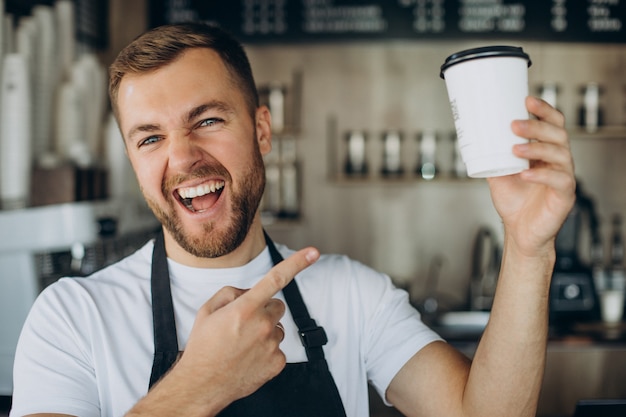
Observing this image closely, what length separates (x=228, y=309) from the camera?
0.92 metres

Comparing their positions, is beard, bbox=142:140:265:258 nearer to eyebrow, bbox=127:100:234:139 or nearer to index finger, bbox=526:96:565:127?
eyebrow, bbox=127:100:234:139

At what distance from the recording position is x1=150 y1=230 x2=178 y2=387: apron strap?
1101mm

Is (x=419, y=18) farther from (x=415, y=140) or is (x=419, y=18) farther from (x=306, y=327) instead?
(x=306, y=327)

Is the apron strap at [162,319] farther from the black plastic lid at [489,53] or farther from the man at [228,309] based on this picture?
the black plastic lid at [489,53]

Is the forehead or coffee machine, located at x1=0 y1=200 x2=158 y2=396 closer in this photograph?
the forehead

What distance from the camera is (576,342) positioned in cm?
260

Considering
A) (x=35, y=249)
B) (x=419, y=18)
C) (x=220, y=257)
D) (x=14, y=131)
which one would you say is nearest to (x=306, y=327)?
(x=220, y=257)

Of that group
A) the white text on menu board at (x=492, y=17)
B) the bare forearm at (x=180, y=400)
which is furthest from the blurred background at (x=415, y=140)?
the bare forearm at (x=180, y=400)

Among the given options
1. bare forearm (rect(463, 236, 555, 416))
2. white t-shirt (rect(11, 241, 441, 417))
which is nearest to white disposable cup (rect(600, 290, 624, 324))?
white t-shirt (rect(11, 241, 441, 417))

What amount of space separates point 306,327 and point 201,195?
0.32 metres

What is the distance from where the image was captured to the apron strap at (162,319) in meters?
1.10

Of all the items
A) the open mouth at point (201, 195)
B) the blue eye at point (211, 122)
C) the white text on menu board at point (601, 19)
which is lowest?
the open mouth at point (201, 195)

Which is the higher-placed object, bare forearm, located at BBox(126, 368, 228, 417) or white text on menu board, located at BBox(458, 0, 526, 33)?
white text on menu board, located at BBox(458, 0, 526, 33)

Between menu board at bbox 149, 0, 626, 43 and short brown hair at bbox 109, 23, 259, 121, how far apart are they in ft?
5.95
